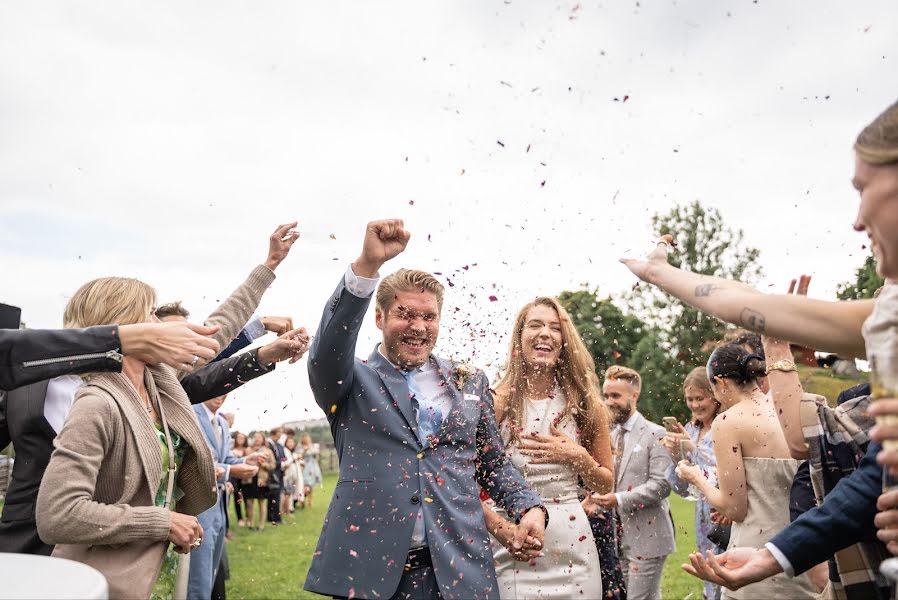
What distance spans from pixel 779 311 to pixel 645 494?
4.89 m

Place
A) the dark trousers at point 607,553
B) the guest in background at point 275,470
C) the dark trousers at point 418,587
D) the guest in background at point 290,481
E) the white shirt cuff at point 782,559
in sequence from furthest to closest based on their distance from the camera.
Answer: the guest in background at point 290,481 < the guest in background at point 275,470 < the dark trousers at point 607,553 < the dark trousers at point 418,587 < the white shirt cuff at point 782,559

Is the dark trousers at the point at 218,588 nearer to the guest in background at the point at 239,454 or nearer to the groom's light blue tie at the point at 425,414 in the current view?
the groom's light blue tie at the point at 425,414

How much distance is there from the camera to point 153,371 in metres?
3.44

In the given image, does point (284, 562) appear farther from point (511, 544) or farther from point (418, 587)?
point (418, 587)

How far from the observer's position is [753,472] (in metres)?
4.67

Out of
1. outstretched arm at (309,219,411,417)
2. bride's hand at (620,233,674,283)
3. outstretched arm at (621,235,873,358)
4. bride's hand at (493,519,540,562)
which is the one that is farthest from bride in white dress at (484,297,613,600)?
outstretched arm at (621,235,873,358)

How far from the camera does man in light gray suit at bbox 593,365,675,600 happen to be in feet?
21.4

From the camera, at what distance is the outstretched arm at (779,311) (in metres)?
2.06

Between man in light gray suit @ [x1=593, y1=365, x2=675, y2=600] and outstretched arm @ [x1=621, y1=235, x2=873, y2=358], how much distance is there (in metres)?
4.09

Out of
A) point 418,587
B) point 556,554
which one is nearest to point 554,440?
point 556,554

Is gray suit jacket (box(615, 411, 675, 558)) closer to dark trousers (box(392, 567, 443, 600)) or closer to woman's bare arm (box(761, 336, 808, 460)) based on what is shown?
woman's bare arm (box(761, 336, 808, 460))

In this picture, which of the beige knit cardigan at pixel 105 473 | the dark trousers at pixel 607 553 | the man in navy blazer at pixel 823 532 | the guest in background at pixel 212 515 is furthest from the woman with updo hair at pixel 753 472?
the guest in background at pixel 212 515

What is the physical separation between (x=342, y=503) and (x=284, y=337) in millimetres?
1301

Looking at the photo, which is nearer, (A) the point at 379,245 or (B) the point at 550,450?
(A) the point at 379,245
